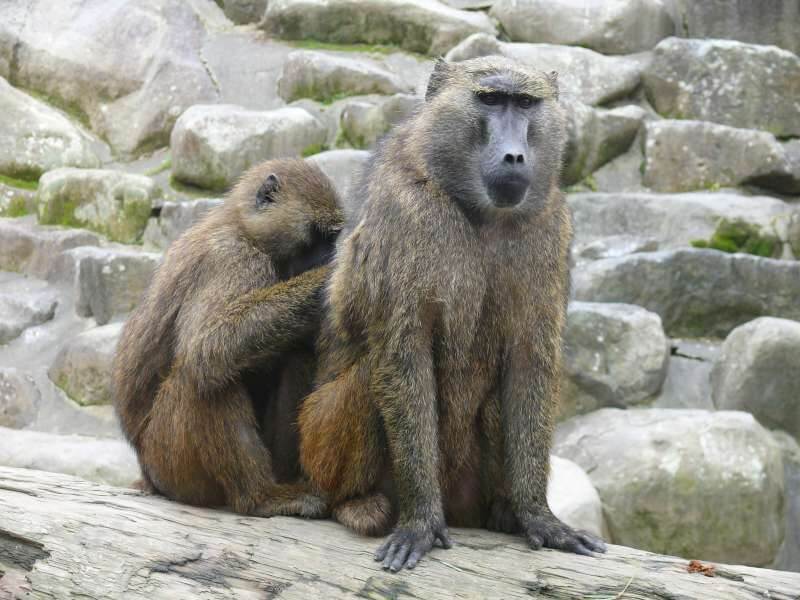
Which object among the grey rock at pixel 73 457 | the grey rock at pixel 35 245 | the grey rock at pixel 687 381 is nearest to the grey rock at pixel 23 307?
the grey rock at pixel 35 245

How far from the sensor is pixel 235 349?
4.10 metres

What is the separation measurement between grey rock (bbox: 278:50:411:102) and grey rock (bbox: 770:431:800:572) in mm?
4874

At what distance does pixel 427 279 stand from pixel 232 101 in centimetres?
705

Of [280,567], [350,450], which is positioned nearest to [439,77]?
[350,450]

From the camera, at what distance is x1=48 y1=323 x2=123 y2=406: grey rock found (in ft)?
26.3

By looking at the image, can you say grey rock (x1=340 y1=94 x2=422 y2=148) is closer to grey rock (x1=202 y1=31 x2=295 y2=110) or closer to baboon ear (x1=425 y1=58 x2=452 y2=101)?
grey rock (x1=202 y1=31 x2=295 y2=110)

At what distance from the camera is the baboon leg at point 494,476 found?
13.1 ft

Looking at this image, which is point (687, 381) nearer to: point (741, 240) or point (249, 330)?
point (741, 240)

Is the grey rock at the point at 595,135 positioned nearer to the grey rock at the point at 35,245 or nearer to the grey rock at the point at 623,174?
the grey rock at the point at 623,174

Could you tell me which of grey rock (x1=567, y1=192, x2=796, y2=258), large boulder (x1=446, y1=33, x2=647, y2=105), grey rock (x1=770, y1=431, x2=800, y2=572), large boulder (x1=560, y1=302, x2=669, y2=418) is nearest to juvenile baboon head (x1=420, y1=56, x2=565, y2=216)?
large boulder (x1=560, y1=302, x2=669, y2=418)

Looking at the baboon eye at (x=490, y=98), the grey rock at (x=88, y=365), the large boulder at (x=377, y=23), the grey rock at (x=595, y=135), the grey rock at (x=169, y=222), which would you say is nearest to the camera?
the baboon eye at (x=490, y=98)

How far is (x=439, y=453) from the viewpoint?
153 inches

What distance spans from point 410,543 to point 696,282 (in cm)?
559

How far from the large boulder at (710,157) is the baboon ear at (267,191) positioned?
6156 mm
